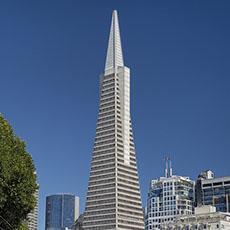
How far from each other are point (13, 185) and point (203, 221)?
356 feet

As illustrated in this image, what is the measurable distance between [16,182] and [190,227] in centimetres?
10814

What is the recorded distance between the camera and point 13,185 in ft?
219

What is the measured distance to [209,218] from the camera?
165375mm

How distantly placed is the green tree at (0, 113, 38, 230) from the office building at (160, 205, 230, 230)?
98.4 m

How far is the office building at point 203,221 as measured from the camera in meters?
158

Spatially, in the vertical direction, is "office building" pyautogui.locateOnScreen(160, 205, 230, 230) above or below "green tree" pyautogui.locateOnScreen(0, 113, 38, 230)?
above

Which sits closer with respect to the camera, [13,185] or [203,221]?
[13,185]

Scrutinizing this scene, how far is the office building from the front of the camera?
158 metres

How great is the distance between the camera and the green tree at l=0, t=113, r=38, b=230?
6550 cm

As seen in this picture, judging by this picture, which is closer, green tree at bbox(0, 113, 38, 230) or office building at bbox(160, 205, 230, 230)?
green tree at bbox(0, 113, 38, 230)

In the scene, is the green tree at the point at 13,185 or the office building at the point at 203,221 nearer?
the green tree at the point at 13,185

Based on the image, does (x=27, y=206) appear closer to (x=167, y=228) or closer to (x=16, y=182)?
(x=16, y=182)

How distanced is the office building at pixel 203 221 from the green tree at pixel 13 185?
98415 millimetres

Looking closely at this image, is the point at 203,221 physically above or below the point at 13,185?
above
